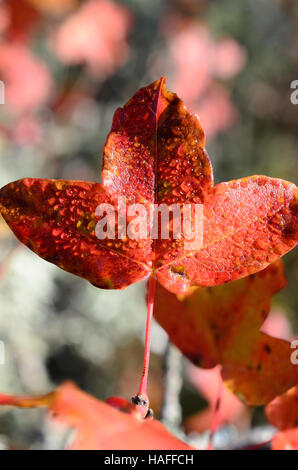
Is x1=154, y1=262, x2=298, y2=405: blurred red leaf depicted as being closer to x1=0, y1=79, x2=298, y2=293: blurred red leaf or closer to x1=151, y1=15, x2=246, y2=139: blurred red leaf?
x1=0, y1=79, x2=298, y2=293: blurred red leaf

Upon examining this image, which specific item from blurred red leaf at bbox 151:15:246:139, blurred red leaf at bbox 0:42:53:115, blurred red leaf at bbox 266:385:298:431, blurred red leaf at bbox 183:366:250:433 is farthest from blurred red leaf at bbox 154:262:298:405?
blurred red leaf at bbox 151:15:246:139

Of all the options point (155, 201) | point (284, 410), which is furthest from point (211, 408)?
point (155, 201)

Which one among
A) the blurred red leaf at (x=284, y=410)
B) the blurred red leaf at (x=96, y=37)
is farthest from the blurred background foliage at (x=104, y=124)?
the blurred red leaf at (x=284, y=410)

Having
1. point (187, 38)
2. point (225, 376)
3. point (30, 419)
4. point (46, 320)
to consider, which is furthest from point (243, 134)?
point (225, 376)

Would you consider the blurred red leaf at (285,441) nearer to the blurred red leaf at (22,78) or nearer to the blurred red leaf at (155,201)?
the blurred red leaf at (155,201)

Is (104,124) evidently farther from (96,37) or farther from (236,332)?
(236,332)

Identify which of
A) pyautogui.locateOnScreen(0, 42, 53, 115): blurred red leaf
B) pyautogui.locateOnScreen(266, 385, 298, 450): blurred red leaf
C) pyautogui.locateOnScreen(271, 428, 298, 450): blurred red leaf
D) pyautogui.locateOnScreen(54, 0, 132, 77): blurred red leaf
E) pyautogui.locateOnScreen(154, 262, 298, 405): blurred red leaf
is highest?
pyautogui.locateOnScreen(54, 0, 132, 77): blurred red leaf

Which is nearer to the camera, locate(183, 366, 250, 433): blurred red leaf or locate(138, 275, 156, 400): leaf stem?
locate(138, 275, 156, 400): leaf stem
